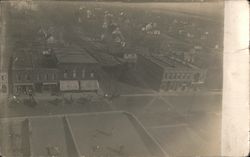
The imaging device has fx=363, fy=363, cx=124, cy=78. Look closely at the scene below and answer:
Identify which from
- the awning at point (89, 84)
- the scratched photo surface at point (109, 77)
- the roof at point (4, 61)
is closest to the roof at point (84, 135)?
the scratched photo surface at point (109, 77)

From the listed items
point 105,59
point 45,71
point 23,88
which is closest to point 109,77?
point 105,59

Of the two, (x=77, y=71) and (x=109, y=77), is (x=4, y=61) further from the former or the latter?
(x=109, y=77)

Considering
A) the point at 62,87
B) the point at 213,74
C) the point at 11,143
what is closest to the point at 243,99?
the point at 213,74

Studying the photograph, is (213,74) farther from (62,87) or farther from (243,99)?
(62,87)

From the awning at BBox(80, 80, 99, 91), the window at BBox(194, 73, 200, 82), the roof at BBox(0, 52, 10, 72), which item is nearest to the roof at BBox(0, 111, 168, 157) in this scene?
the awning at BBox(80, 80, 99, 91)

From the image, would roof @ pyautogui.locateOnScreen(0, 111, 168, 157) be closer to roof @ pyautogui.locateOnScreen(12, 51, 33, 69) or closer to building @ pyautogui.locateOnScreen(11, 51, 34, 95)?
building @ pyautogui.locateOnScreen(11, 51, 34, 95)

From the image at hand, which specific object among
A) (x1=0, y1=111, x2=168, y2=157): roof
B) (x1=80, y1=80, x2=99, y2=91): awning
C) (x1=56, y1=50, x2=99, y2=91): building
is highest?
(x1=56, y1=50, x2=99, y2=91): building

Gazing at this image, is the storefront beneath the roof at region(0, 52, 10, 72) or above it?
beneath
